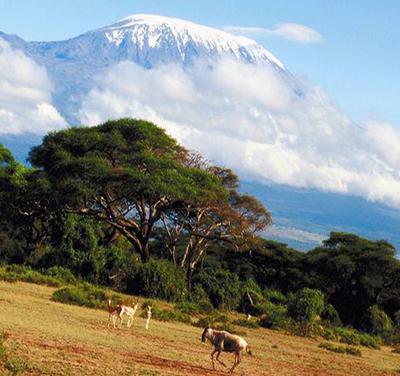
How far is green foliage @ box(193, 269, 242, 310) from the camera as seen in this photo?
42.8 metres

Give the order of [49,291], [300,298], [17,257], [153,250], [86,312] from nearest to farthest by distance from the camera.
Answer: [86,312] → [49,291] → [300,298] → [17,257] → [153,250]

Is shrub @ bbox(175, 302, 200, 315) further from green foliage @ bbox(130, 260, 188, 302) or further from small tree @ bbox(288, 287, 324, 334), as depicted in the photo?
small tree @ bbox(288, 287, 324, 334)

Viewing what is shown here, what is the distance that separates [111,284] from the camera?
142 ft

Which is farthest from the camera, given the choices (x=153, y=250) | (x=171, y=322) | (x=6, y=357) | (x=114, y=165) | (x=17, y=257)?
(x=153, y=250)

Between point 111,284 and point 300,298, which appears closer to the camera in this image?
point 300,298

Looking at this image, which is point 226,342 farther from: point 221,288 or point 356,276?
point 356,276

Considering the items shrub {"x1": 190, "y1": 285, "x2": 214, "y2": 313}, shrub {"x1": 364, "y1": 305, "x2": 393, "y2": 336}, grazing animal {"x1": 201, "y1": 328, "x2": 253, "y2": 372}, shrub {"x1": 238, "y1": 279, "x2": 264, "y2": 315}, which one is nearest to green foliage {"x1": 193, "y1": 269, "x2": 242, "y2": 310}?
Answer: shrub {"x1": 238, "y1": 279, "x2": 264, "y2": 315}

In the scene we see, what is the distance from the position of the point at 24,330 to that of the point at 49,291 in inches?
562

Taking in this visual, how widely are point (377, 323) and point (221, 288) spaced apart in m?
9.79

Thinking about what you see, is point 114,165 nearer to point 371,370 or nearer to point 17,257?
point 17,257

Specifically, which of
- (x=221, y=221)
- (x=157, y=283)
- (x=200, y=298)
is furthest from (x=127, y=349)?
(x=221, y=221)

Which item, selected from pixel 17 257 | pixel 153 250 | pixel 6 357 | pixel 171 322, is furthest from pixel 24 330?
pixel 153 250

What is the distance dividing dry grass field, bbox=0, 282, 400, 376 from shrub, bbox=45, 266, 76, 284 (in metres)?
7.86

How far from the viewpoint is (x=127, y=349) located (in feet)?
63.2
